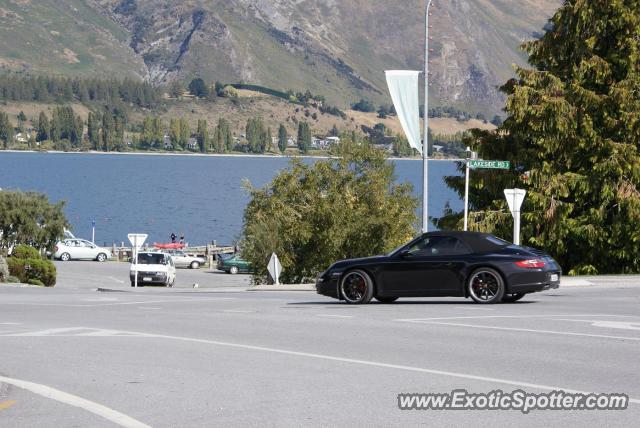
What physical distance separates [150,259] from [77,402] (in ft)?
129

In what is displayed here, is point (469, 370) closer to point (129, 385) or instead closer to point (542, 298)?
point (129, 385)

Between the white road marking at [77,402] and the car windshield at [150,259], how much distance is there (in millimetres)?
37412

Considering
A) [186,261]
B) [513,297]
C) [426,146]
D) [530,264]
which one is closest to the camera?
[530,264]

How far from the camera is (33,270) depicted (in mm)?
46875

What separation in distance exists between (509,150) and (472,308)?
22.2m

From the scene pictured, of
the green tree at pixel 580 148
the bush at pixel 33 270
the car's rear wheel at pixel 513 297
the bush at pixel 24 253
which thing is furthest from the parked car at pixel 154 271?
the car's rear wheel at pixel 513 297

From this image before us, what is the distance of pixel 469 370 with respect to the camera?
484 inches

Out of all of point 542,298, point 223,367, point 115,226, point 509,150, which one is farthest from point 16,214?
point 115,226

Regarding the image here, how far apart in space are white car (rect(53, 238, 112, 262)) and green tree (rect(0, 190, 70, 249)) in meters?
3.81

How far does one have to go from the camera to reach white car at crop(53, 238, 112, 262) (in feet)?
256

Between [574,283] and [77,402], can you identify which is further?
[574,283]

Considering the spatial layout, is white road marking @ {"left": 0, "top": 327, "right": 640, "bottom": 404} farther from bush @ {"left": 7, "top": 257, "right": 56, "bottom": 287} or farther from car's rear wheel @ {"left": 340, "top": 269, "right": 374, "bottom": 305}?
bush @ {"left": 7, "top": 257, "right": 56, "bottom": 287}

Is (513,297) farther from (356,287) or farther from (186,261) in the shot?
(186,261)

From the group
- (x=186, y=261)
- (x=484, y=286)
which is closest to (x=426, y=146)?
(x=484, y=286)
